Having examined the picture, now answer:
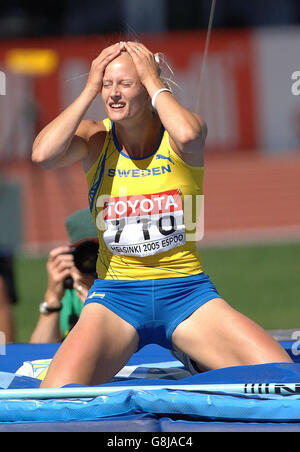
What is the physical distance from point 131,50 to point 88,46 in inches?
491

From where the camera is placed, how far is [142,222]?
125 inches

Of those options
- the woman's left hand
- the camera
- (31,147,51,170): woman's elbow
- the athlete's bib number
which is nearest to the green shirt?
the camera

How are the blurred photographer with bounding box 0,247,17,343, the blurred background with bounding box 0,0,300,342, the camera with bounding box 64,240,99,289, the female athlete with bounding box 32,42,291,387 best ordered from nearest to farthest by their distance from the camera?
the female athlete with bounding box 32,42,291,387, the camera with bounding box 64,240,99,289, the blurred photographer with bounding box 0,247,17,343, the blurred background with bounding box 0,0,300,342

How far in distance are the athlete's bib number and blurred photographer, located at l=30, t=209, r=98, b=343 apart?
64cm

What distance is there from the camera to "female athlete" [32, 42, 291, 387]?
308cm

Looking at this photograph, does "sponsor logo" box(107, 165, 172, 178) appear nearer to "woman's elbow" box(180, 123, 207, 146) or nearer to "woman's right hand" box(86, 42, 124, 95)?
"woman's elbow" box(180, 123, 207, 146)

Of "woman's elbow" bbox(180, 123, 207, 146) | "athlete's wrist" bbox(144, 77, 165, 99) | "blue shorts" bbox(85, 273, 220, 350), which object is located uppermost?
"athlete's wrist" bbox(144, 77, 165, 99)

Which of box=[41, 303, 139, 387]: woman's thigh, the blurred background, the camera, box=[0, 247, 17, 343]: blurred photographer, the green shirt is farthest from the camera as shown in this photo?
the blurred background

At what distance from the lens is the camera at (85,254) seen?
381 centimetres

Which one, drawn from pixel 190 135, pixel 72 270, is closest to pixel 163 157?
pixel 190 135

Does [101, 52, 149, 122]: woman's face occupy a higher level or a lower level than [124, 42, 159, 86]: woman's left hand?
lower

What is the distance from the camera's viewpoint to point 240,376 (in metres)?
2.93

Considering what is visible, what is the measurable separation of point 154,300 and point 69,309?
3.38 feet

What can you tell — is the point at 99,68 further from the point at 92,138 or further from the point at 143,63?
the point at 92,138
